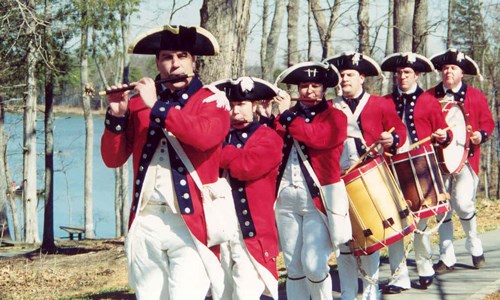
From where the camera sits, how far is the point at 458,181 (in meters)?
10.6

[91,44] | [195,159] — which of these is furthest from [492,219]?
[91,44]

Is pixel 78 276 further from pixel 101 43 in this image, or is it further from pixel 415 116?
pixel 101 43

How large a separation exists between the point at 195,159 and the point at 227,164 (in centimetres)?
108

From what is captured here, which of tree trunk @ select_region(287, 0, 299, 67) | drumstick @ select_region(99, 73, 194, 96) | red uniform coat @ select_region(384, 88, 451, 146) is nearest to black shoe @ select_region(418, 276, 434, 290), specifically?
red uniform coat @ select_region(384, 88, 451, 146)

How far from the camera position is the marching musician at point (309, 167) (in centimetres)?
733

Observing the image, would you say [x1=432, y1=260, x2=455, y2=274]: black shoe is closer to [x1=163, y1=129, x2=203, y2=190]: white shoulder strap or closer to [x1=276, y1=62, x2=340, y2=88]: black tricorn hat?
[x1=276, y1=62, x2=340, y2=88]: black tricorn hat

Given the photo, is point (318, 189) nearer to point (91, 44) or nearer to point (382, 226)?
point (382, 226)

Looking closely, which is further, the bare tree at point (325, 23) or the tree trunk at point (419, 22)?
the bare tree at point (325, 23)

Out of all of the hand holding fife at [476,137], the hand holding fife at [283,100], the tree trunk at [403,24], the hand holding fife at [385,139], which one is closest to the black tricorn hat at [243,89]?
the hand holding fife at [283,100]

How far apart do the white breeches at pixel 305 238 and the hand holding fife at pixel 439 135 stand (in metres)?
2.36

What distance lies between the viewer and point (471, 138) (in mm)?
10344

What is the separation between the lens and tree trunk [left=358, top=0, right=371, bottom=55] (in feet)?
56.6

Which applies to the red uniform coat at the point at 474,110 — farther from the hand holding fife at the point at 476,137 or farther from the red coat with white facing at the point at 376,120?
the red coat with white facing at the point at 376,120

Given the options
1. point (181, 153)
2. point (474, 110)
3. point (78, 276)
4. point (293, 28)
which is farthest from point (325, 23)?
point (181, 153)
